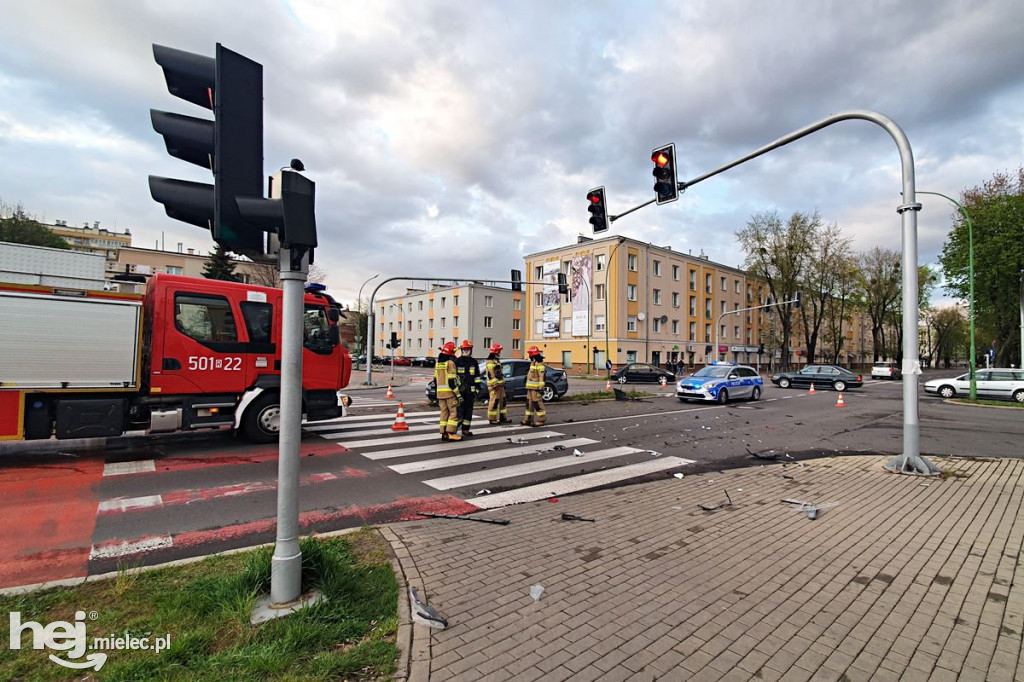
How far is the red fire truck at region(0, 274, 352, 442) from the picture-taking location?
6891mm

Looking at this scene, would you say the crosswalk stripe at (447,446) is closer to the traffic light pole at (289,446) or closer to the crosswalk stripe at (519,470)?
the crosswalk stripe at (519,470)

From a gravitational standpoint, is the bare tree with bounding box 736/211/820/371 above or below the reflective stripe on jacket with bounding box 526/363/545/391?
→ above

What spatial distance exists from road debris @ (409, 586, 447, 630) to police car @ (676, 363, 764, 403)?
17706 mm

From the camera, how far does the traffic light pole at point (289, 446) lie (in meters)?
3.05

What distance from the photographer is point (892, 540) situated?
4.46 meters

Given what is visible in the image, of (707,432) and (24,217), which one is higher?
(24,217)

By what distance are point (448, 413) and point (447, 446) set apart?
0.70m

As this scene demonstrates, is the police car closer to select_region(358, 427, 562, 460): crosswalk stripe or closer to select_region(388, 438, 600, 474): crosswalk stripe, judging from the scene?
select_region(358, 427, 562, 460): crosswalk stripe

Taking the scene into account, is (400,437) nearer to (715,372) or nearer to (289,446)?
(289,446)

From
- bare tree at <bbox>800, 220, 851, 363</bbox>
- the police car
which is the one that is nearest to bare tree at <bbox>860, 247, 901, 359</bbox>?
bare tree at <bbox>800, 220, 851, 363</bbox>

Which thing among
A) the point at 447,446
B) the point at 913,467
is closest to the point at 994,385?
the point at 913,467

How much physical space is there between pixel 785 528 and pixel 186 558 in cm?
554

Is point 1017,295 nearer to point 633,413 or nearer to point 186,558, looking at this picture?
point 633,413

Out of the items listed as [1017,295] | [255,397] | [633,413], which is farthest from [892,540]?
[1017,295]
